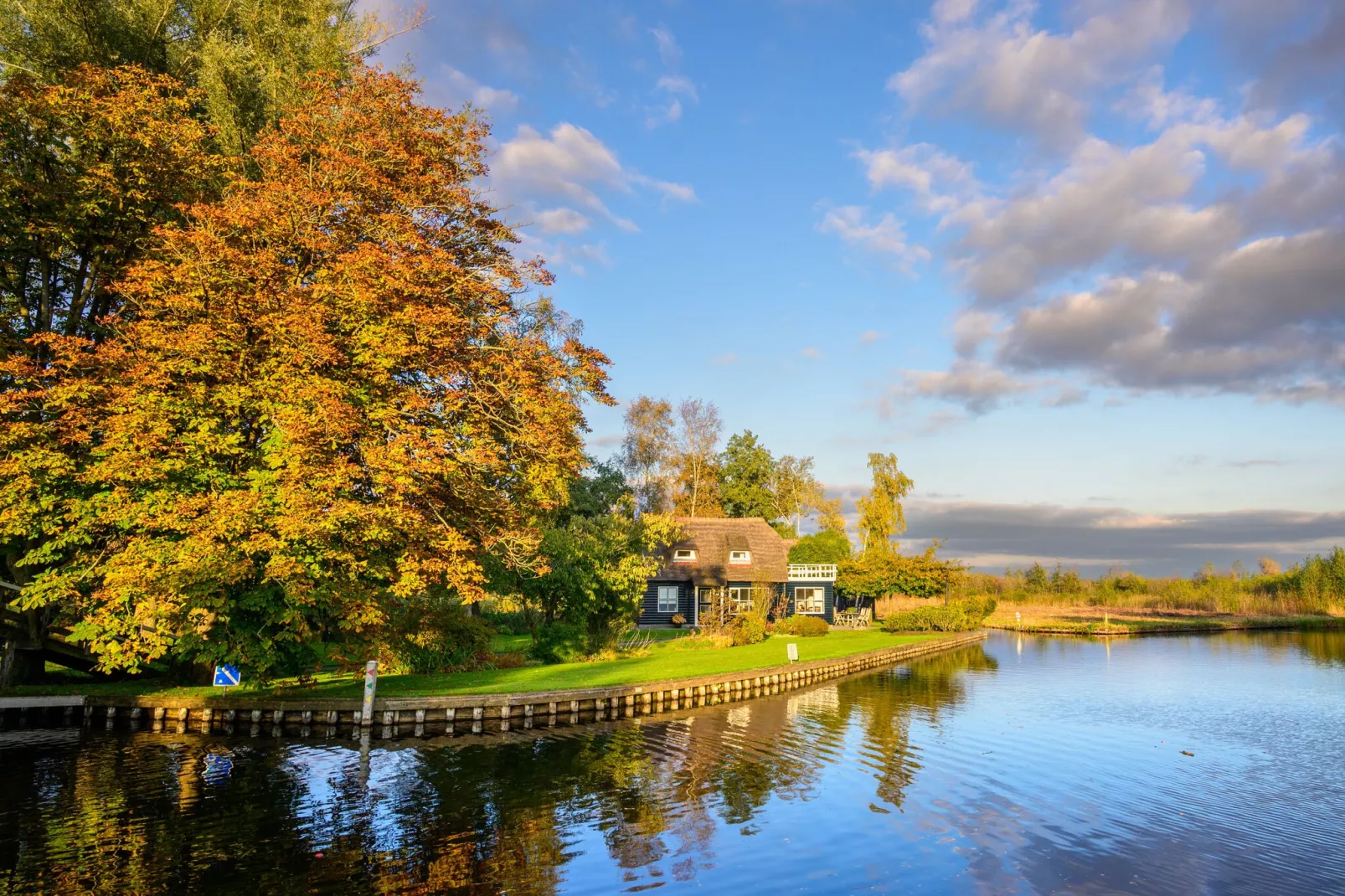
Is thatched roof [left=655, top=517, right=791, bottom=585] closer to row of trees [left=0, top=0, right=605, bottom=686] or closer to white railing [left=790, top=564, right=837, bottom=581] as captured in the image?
white railing [left=790, top=564, right=837, bottom=581]

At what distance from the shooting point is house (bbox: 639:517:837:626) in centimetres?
5159

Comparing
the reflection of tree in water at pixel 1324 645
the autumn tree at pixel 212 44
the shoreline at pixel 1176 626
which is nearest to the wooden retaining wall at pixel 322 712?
the autumn tree at pixel 212 44

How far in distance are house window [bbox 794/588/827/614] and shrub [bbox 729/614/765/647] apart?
13.9 m

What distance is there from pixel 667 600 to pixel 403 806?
3869 centimetres

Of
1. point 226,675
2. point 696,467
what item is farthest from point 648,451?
point 226,675

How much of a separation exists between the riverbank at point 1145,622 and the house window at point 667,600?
91.0ft

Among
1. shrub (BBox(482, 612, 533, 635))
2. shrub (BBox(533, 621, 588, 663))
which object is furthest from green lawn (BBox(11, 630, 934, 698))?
shrub (BBox(482, 612, 533, 635))

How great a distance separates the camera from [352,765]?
1714 centimetres

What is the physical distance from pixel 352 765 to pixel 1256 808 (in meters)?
17.8

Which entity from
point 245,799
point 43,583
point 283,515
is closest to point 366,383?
point 283,515

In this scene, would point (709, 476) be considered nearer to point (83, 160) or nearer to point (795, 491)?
point (795, 491)

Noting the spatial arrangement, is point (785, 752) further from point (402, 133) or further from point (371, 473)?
point (402, 133)

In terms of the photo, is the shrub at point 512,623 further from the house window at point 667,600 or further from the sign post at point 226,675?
the sign post at point 226,675

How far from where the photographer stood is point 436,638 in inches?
1085
